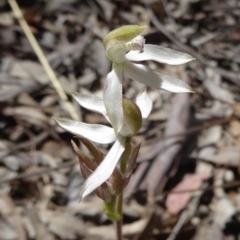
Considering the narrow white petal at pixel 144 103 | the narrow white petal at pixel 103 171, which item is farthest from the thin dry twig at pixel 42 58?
the narrow white petal at pixel 103 171

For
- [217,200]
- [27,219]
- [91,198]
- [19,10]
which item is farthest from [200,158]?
[19,10]

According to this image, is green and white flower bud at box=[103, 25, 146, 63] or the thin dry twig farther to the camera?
the thin dry twig

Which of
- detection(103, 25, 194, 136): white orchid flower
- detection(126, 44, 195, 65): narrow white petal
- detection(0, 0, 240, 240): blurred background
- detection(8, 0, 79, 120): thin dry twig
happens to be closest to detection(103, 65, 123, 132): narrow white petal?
detection(103, 25, 194, 136): white orchid flower

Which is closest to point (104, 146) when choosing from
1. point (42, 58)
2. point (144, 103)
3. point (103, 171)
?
point (42, 58)

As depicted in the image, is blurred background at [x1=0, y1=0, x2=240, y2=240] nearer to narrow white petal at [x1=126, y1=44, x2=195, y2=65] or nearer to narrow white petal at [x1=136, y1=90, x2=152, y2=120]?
narrow white petal at [x1=136, y1=90, x2=152, y2=120]

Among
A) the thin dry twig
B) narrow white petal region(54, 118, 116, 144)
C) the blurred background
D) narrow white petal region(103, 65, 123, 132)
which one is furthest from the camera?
the thin dry twig

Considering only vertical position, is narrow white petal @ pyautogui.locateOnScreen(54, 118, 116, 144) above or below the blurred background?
above

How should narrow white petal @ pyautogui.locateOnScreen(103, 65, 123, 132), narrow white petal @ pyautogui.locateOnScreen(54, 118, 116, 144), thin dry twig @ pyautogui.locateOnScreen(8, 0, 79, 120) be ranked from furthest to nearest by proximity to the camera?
thin dry twig @ pyautogui.locateOnScreen(8, 0, 79, 120)
narrow white petal @ pyautogui.locateOnScreen(54, 118, 116, 144)
narrow white petal @ pyautogui.locateOnScreen(103, 65, 123, 132)

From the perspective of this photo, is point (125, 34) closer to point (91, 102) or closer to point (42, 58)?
point (91, 102)
